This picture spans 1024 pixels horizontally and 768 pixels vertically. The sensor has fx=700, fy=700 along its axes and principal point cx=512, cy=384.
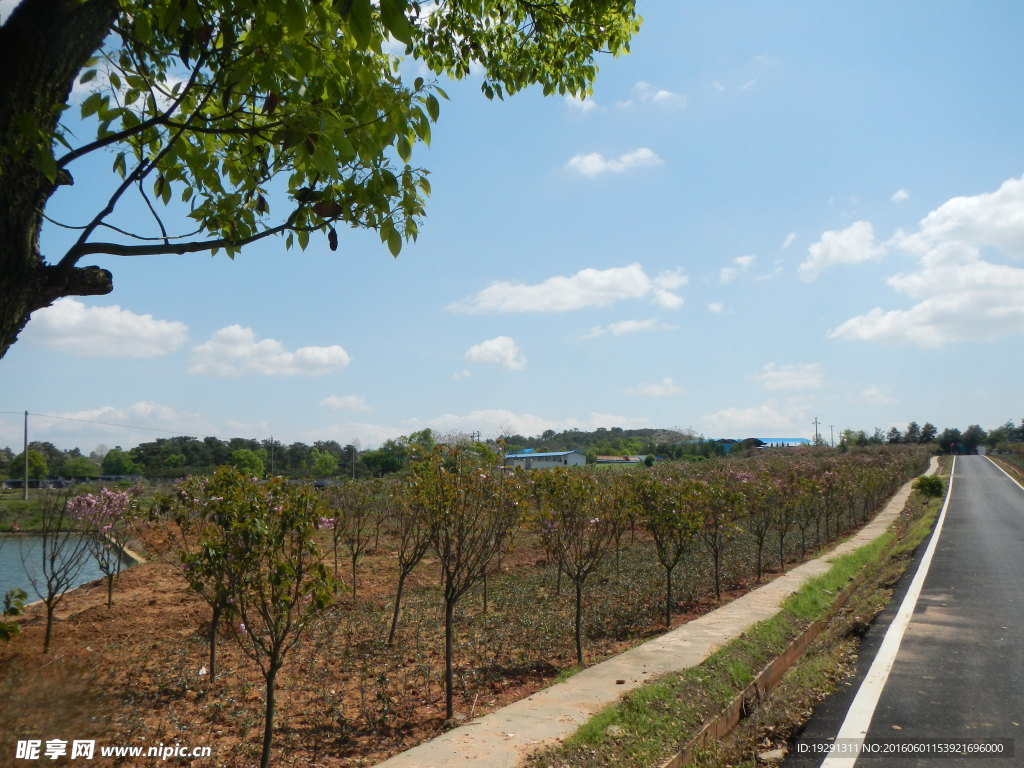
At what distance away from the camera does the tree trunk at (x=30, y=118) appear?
2.15m

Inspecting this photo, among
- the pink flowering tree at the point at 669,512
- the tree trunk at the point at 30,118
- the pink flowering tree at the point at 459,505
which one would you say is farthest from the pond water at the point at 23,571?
the tree trunk at the point at 30,118

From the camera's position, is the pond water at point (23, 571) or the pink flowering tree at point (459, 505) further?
the pond water at point (23, 571)

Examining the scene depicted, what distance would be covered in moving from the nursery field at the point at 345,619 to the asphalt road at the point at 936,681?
2.92 metres

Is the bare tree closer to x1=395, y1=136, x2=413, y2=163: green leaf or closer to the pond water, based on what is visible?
the pond water

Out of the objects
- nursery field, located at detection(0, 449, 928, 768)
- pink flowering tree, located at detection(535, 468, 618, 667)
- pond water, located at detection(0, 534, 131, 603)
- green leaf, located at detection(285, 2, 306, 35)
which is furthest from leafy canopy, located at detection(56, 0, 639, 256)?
pond water, located at detection(0, 534, 131, 603)

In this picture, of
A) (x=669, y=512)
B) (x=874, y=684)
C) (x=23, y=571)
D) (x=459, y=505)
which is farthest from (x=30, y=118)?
(x=23, y=571)

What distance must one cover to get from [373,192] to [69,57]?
110 cm

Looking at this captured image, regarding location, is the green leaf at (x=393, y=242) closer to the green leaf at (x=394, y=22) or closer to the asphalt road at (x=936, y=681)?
the green leaf at (x=394, y=22)

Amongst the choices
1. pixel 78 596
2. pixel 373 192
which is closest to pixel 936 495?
pixel 78 596

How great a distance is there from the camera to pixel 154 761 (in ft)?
17.9

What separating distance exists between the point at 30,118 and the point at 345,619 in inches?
394

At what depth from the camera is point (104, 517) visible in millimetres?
11438

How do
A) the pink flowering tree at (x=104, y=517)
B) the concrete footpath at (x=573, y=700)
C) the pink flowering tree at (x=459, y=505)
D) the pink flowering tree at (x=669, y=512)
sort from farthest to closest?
1. the pink flowering tree at (x=104, y=517)
2. the pink flowering tree at (x=669, y=512)
3. the pink flowering tree at (x=459, y=505)
4. the concrete footpath at (x=573, y=700)

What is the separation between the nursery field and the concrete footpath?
57 cm
